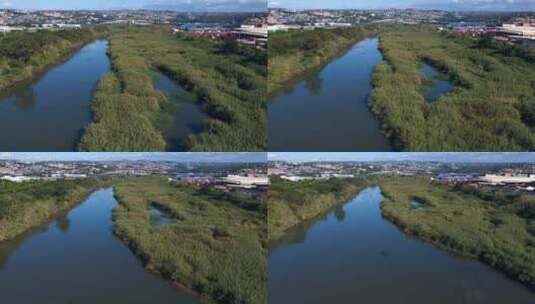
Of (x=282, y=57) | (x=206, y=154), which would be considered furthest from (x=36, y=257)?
(x=282, y=57)

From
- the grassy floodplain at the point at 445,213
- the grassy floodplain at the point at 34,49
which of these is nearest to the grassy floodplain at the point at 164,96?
the grassy floodplain at the point at 34,49

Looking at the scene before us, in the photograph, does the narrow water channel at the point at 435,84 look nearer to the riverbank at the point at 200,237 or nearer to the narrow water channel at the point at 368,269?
the narrow water channel at the point at 368,269

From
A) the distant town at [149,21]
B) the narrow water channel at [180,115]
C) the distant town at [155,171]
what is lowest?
the distant town at [155,171]

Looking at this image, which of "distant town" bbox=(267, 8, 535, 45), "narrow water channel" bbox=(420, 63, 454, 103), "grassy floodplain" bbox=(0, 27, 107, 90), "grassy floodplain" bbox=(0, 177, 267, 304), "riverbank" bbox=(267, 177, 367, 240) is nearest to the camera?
"grassy floodplain" bbox=(0, 177, 267, 304)

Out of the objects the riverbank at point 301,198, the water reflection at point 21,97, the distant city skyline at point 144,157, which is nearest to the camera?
the distant city skyline at point 144,157

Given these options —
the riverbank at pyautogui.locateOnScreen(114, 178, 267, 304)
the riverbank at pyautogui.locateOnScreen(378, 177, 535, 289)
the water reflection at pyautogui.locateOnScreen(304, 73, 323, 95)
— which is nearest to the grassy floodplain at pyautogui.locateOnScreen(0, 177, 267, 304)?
the riverbank at pyautogui.locateOnScreen(114, 178, 267, 304)

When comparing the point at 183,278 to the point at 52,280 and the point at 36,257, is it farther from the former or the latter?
the point at 36,257

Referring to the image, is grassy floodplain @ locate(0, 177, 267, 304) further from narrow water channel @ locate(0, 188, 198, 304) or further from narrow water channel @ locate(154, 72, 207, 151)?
narrow water channel @ locate(154, 72, 207, 151)
